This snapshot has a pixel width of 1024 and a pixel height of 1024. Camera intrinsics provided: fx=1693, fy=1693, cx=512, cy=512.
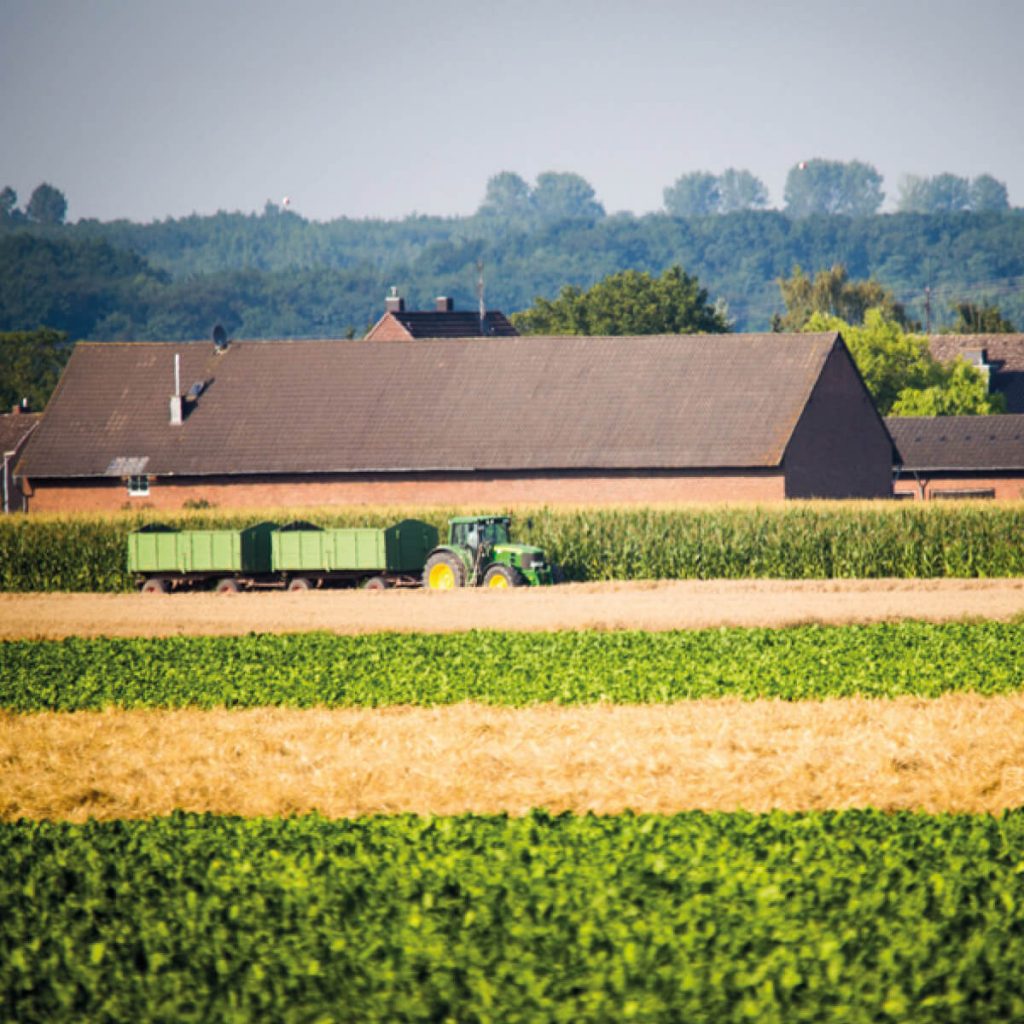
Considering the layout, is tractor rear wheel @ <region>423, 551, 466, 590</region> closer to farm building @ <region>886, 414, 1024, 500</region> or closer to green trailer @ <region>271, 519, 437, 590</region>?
green trailer @ <region>271, 519, 437, 590</region>

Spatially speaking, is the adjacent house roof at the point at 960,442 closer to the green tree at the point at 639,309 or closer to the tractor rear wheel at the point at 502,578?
the green tree at the point at 639,309

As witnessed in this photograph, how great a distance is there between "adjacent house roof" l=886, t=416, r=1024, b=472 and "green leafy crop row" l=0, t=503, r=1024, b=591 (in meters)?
26.8

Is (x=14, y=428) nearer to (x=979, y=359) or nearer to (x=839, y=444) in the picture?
(x=839, y=444)

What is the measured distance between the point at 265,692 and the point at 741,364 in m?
39.9

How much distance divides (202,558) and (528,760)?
2910 centimetres

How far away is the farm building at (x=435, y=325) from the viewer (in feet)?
310

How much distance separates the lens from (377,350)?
64.1 m

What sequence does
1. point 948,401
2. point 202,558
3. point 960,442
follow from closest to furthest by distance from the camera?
1. point 202,558
2. point 960,442
3. point 948,401

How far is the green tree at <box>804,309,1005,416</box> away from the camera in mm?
92438

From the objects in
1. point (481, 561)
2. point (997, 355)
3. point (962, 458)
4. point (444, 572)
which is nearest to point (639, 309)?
point (997, 355)

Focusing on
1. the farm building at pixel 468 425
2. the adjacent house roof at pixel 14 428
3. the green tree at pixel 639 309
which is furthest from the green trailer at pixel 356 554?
the green tree at pixel 639 309

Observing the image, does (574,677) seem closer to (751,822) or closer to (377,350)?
(751,822)

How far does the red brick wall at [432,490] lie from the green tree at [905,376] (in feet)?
129

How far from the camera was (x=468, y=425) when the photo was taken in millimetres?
59125
